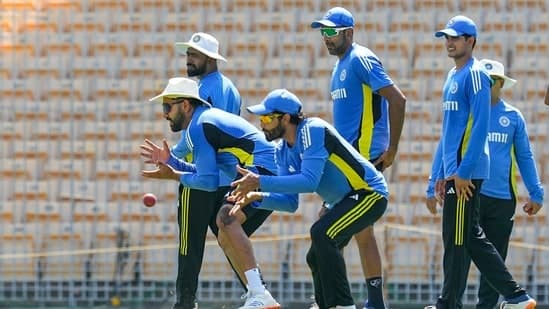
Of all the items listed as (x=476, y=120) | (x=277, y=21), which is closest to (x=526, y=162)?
(x=476, y=120)

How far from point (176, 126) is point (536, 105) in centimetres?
581

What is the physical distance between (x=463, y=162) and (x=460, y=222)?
15.3 inches

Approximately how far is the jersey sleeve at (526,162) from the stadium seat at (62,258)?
5.59 meters

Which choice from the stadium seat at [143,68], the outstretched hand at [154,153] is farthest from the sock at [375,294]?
the stadium seat at [143,68]

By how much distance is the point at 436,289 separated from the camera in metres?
13.2

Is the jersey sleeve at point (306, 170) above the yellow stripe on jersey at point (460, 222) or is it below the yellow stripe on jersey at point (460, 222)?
above

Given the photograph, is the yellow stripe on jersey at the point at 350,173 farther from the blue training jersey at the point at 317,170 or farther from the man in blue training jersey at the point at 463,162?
the man in blue training jersey at the point at 463,162

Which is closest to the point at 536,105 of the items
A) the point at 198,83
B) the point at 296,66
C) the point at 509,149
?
the point at 296,66

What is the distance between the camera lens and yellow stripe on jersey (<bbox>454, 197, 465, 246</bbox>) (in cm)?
846

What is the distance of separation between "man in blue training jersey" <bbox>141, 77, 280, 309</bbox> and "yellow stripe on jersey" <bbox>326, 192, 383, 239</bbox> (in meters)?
0.90

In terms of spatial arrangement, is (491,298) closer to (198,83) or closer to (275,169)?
(275,169)

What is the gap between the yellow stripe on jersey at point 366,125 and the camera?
9.02m

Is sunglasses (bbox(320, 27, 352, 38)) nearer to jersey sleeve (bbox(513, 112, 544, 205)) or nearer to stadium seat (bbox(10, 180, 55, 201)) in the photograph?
jersey sleeve (bbox(513, 112, 544, 205))

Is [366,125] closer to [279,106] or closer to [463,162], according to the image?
[463,162]
